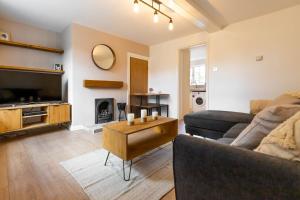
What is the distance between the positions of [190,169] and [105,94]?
11.7 feet

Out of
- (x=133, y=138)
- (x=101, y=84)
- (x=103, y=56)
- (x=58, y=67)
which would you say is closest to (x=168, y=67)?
(x=103, y=56)

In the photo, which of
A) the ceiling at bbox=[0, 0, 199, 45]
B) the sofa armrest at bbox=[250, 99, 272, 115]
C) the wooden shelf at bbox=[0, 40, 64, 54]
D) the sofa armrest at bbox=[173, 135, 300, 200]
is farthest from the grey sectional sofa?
the wooden shelf at bbox=[0, 40, 64, 54]

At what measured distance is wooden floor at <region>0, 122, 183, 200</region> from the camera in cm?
141

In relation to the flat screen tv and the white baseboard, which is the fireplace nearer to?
the white baseboard

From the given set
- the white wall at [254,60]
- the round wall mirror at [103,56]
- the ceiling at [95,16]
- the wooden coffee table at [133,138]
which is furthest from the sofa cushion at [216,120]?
the round wall mirror at [103,56]

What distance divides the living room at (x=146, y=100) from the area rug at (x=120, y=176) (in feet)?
0.04

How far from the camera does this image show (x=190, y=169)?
817 millimetres

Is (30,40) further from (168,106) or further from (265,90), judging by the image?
(265,90)

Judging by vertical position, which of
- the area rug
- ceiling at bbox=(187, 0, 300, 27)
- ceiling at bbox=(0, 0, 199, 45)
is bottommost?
the area rug

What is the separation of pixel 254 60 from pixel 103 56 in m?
3.43

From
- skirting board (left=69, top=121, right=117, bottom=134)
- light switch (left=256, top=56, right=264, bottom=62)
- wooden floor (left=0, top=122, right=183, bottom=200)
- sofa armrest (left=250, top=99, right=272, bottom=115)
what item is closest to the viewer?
wooden floor (left=0, top=122, right=183, bottom=200)

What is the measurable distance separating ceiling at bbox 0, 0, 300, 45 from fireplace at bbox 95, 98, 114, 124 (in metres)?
1.81

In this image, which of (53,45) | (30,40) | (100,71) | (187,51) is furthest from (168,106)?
(30,40)

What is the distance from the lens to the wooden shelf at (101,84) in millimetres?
3596
